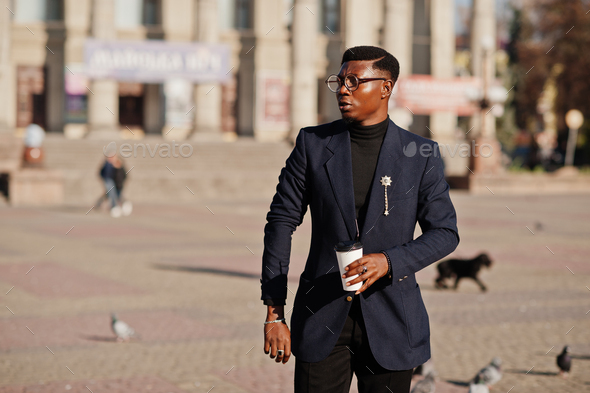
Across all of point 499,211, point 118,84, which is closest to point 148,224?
point 499,211

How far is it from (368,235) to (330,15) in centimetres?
4435

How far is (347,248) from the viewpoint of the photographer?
288 centimetres

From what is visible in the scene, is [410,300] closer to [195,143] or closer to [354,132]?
[354,132]

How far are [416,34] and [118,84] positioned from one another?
17.8 meters

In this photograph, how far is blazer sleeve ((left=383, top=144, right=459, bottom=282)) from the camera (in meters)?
3.10

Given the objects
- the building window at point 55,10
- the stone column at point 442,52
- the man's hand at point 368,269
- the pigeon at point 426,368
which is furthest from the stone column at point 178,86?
the man's hand at point 368,269

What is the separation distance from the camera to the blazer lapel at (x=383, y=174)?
123 inches

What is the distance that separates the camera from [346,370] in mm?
3211

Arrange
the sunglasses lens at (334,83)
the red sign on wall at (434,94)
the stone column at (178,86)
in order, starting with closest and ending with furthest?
the sunglasses lens at (334,83), the red sign on wall at (434,94), the stone column at (178,86)

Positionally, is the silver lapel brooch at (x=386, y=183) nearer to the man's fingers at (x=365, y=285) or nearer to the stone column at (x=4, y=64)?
the man's fingers at (x=365, y=285)

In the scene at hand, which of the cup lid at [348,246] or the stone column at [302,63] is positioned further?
the stone column at [302,63]

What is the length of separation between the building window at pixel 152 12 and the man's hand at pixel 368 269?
42.9 metres

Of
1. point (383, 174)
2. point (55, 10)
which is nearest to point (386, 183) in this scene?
point (383, 174)

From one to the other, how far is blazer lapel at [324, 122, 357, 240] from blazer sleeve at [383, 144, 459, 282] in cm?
21
